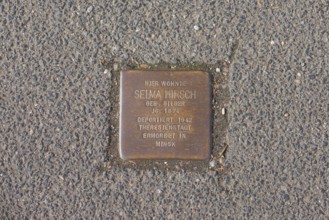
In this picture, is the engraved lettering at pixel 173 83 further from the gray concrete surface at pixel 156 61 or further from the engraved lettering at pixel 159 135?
the engraved lettering at pixel 159 135

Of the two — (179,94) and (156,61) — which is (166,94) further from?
(156,61)

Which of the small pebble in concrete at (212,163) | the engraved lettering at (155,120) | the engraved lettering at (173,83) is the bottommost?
the small pebble in concrete at (212,163)

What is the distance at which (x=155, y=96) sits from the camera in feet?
6.32

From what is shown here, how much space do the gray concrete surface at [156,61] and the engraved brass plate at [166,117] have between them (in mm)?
97

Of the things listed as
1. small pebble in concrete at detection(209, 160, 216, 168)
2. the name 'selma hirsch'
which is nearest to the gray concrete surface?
small pebble in concrete at detection(209, 160, 216, 168)

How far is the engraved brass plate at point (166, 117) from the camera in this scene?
75.5 inches

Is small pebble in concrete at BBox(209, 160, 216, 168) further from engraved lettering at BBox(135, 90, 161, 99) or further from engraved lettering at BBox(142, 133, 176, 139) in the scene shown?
engraved lettering at BBox(135, 90, 161, 99)

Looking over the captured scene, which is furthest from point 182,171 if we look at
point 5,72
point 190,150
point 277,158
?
point 5,72

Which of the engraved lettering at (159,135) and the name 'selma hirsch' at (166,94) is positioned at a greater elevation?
the name 'selma hirsch' at (166,94)

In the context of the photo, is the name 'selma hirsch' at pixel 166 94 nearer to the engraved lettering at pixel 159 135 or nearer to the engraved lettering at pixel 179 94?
the engraved lettering at pixel 179 94

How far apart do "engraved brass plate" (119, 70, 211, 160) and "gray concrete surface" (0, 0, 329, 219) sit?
3.8 inches

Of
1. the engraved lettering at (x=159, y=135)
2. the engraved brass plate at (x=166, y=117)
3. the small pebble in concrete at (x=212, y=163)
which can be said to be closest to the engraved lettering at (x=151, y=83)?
the engraved brass plate at (x=166, y=117)

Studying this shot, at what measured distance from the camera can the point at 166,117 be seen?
1.92 metres

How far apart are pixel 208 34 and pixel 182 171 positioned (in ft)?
2.32
